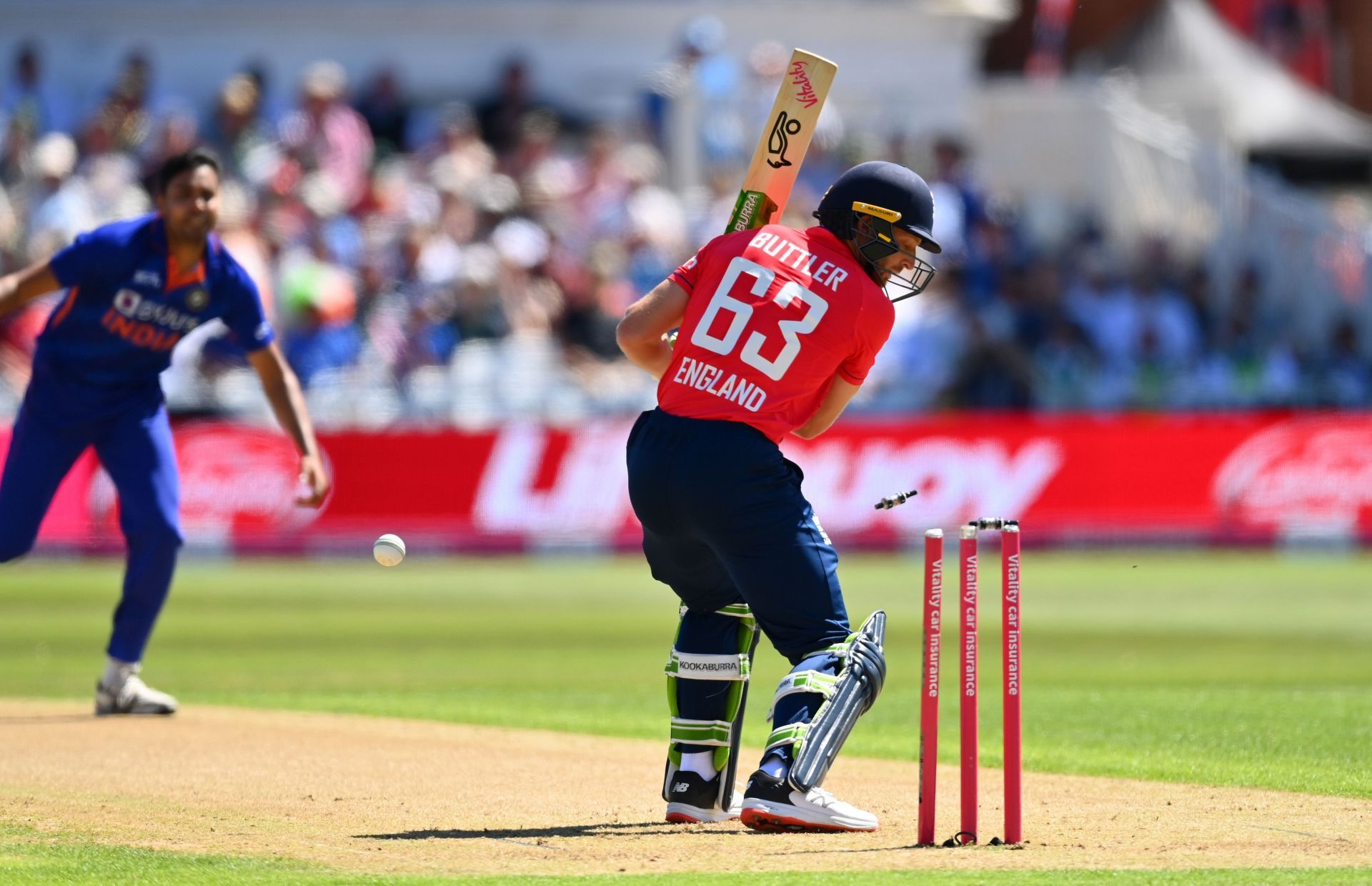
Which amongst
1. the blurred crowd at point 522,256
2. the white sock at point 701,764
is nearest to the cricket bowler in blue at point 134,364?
the white sock at point 701,764

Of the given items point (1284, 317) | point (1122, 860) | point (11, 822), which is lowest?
point (11, 822)

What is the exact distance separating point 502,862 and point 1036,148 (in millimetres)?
21384

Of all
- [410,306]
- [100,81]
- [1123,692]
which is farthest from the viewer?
[100,81]

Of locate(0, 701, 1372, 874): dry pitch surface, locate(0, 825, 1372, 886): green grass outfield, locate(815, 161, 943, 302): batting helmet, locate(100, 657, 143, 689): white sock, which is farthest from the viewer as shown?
locate(100, 657, 143, 689): white sock

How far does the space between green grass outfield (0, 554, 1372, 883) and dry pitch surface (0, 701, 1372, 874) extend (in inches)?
11.9

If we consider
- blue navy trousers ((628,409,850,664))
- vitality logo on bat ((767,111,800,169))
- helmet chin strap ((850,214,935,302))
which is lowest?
blue navy trousers ((628,409,850,664))

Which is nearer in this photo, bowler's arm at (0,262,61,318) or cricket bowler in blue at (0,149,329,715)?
bowler's arm at (0,262,61,318)

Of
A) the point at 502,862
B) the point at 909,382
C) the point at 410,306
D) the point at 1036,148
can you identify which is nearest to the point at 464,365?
the point at 410,306

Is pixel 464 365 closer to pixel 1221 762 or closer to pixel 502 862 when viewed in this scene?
pixel 1221 762

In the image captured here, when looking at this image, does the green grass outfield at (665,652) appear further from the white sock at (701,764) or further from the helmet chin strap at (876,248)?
the helmet chin strap at (876,248)

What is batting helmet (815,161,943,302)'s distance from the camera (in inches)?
253

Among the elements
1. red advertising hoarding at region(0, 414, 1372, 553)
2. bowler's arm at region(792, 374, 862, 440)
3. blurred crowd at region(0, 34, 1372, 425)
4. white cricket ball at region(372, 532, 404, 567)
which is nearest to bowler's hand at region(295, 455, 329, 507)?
white cricket ball at region(372, 532, 404, 567)

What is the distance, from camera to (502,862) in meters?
5.95

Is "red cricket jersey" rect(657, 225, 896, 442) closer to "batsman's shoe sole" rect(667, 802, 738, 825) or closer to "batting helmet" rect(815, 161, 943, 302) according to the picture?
"batting helmet" rect(815, 161, 943, 302)
